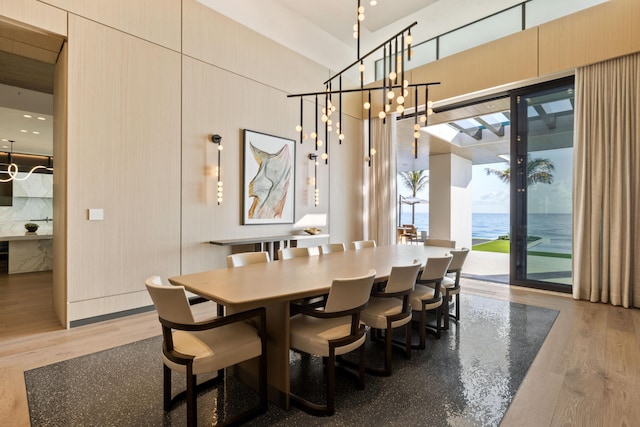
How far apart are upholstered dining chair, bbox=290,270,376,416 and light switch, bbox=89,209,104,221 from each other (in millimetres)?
2683

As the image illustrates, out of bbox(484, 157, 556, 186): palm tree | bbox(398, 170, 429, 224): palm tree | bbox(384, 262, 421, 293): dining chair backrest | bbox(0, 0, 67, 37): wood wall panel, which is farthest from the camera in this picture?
bbox(398, 170, 429, 224): palm tree

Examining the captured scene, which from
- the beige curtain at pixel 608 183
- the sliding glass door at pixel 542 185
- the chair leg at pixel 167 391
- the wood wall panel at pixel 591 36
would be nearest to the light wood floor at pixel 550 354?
the beige curtain at pixel 608 183

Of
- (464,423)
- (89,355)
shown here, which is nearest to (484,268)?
(464,423)

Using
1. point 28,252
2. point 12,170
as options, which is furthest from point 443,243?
point 12,170

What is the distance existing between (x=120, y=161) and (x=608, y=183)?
240 inches

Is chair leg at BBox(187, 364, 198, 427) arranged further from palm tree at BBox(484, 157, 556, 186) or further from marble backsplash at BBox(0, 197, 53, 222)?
marble backsplash at BBox(0, 197, 53, 222)

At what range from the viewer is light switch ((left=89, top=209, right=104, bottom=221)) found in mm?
3408

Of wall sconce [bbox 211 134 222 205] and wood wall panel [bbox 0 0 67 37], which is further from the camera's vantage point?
A: wall sconce [bbox 211 134 222 205]

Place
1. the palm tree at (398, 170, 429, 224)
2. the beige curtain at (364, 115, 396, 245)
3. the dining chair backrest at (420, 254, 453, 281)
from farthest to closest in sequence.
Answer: the palm tree at (398, 170, 429, 224) → the beige curtain at (364, 115, 396, 245) → the dining chair backrest at (420, 254, 453, 281)

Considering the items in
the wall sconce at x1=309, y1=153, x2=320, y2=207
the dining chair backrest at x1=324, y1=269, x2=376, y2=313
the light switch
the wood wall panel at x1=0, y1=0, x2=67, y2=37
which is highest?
the wood wall panel at x1=0, y1=0, x2=67, y2=37

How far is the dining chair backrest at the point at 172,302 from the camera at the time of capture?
1618 millimetres

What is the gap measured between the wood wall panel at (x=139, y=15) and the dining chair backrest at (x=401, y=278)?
3875 mm

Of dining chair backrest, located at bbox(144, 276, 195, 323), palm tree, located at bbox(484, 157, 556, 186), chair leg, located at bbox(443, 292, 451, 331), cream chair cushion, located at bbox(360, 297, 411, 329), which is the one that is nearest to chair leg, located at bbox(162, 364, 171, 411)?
dining chair backrest, located at bbox(144, 276, 195, 323)

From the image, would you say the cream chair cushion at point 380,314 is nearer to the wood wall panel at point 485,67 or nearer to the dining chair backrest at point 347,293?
the dining chair backrest at point 347,293
